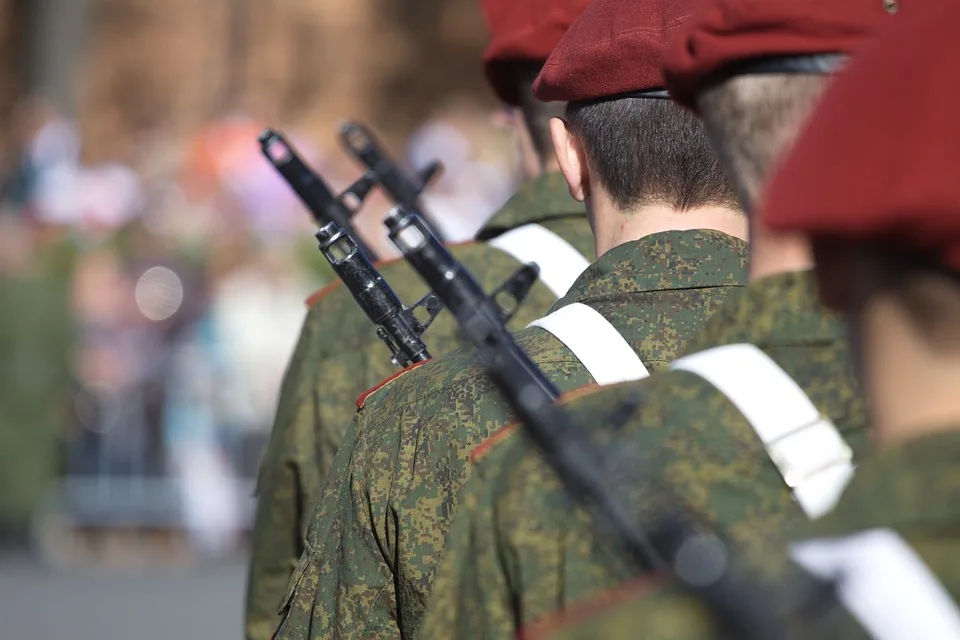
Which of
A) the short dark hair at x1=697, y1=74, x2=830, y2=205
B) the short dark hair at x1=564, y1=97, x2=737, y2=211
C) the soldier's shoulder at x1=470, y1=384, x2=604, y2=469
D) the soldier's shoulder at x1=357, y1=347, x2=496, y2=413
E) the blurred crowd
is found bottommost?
the blurred crowd

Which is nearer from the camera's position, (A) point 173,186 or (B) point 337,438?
(B) point 337,438

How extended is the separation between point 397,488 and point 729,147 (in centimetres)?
85

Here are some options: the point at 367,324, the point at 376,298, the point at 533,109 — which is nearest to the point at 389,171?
the point at 367,324

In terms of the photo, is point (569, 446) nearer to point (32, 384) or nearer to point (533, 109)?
point (533, 109)

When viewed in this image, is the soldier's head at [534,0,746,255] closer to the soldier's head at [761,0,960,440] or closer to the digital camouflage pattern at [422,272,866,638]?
the digital camouflage pattern at [422,272,866,638]

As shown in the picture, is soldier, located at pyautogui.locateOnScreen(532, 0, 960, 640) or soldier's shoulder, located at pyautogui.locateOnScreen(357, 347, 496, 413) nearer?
soldier, located at pyautogui.locateOnScreen(532, 0, 960, 640)

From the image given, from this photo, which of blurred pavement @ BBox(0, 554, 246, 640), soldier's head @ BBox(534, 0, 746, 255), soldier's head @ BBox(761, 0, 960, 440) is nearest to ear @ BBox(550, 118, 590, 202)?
soldier's head @ BBox(534, 0, 746, 255)

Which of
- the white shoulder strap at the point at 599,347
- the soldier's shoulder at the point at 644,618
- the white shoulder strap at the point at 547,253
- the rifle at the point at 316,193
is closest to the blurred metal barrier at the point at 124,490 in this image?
the rifle at the point at 316,193

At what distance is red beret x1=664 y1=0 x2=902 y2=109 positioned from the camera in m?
1.84

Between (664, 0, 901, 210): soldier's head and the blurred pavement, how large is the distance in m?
7.16

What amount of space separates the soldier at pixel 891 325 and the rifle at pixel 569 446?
0.03m

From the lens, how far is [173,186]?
1409 cm

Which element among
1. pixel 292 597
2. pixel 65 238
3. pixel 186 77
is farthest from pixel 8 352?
pixel 292 597

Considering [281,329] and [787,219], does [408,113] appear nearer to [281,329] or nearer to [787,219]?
[281,329]
